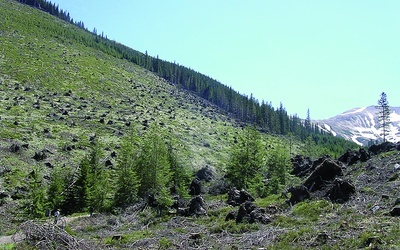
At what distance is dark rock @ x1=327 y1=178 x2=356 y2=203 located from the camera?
1775 centimetres

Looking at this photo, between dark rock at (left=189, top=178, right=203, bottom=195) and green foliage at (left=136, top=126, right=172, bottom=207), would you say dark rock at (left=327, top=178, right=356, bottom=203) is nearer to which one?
green foliage at (left=136, top=126, right=172, bottom=207)

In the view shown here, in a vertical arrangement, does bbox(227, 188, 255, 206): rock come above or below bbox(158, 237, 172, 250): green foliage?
above

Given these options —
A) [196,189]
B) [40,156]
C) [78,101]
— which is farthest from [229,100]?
[196,189]

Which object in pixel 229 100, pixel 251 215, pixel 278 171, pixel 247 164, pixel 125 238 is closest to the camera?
pixel 125 238

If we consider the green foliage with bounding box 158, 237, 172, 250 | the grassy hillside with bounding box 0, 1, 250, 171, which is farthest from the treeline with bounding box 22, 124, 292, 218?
the grassy hillside with bounding box 0, 1, 250, 171

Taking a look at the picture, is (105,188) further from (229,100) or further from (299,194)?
(229,100)

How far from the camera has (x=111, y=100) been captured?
9688cm

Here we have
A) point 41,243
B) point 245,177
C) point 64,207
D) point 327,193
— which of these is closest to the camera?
point 41,243

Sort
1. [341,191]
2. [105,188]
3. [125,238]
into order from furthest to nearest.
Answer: [105,188]
[341,191]
[125,238]

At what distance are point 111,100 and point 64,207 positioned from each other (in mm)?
68355

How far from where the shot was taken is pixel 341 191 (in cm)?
1812

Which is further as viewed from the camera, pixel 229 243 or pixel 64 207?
pixel 64 207

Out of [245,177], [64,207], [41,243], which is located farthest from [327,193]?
[64,207]

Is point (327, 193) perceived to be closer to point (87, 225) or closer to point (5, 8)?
point (87, 225)
